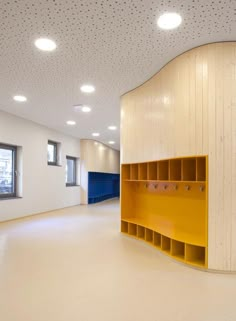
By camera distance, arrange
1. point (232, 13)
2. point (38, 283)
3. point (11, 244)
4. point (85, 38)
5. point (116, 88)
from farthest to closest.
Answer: point (116, 88), point (11, 244), point (85, 38), point (38, 283), point (232, 13)

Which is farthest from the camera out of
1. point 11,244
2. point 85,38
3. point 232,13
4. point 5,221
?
point 5,221

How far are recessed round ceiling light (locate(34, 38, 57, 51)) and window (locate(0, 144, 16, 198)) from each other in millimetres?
3869

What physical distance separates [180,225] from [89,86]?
271 cm

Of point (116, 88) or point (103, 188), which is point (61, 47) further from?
point (103, 188)

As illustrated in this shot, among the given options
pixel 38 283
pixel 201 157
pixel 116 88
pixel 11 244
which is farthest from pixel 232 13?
pixel 11 244

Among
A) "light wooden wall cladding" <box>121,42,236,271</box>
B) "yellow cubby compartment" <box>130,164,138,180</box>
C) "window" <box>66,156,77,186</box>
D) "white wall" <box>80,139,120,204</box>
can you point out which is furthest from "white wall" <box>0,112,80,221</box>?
"light wooden wall cladding" <box>121,42,236,271</box>

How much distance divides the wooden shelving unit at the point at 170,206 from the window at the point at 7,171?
324 cm

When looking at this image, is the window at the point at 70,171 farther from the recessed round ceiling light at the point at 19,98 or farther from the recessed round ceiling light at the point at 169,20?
the recessed round ceiling light at the point at 169,20

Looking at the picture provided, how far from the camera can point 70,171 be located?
34.2 feet

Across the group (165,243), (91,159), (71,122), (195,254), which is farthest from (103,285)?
(91,159)

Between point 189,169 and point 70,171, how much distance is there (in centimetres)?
739

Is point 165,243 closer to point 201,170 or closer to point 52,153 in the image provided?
point 201,170

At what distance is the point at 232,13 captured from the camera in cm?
253

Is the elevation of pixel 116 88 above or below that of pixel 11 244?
above
